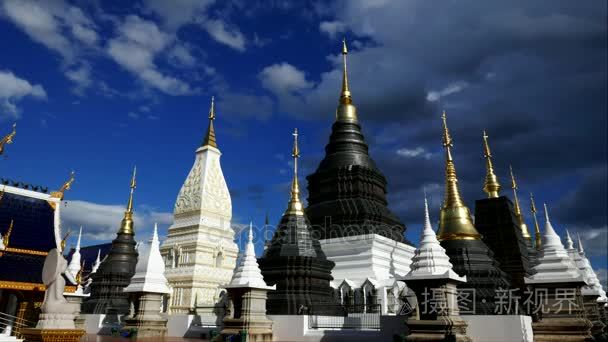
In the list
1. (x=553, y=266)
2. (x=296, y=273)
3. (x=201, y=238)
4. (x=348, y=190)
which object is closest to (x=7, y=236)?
(x=296, y=273)

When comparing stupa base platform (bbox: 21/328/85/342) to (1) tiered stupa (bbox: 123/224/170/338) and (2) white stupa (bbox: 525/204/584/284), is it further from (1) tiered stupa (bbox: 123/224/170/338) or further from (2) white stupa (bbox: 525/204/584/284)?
(2) white stupa (bbox: 525/204/584/284)

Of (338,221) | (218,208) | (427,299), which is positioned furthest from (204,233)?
(427,299)

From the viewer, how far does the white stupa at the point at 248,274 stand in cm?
1775

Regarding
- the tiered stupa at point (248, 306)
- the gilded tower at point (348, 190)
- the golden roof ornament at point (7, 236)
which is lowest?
the tiered stupa at point (248, 306)

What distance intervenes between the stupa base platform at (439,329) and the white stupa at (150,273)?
1310cm

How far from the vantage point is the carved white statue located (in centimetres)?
1285

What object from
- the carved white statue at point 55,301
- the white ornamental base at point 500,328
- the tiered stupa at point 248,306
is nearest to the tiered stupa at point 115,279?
the tiered stupa at point 248,306

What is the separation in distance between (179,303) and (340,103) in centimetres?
2147

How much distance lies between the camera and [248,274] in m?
18.1

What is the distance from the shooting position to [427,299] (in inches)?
563

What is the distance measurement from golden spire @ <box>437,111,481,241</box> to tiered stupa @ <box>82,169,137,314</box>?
807 inches

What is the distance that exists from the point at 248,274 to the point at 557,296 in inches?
437

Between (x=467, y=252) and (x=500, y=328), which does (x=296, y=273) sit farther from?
(x=500, y=328)

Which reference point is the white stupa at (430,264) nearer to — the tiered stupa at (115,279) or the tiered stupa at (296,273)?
the tiered stupa at (296,273)
